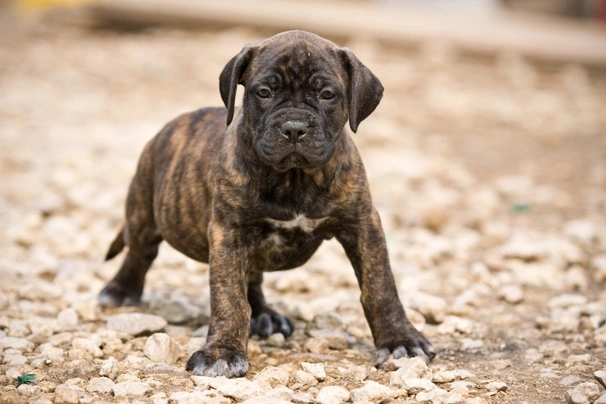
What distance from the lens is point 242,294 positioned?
5094 millimetres

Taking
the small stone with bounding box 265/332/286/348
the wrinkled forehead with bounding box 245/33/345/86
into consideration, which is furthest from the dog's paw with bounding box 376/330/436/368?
the wrinkled forehead with bounding box 245/33/345/86

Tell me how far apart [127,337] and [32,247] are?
253cm

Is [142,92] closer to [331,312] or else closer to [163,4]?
[163,4]

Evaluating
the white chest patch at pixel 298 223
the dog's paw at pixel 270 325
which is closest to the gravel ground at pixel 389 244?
the dog's paw at pixel 270 325

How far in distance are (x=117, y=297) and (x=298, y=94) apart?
7.24ft

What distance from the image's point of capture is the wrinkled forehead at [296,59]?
4957 millimetres

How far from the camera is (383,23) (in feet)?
56.7

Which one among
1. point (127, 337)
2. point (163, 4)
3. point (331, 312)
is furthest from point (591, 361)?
point (163, 4)

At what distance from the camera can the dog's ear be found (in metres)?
5.12

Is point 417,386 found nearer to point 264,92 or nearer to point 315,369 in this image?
point 315,369

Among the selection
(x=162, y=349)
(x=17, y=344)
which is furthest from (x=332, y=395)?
(x=17, y=344)

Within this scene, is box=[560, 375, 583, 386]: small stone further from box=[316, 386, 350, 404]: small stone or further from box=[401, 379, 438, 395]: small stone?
box=[316, 386, 350, 404]: small stone

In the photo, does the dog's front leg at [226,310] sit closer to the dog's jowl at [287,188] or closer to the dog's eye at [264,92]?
the dog's jowl at [287,188]

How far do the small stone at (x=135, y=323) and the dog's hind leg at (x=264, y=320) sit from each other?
584mm
